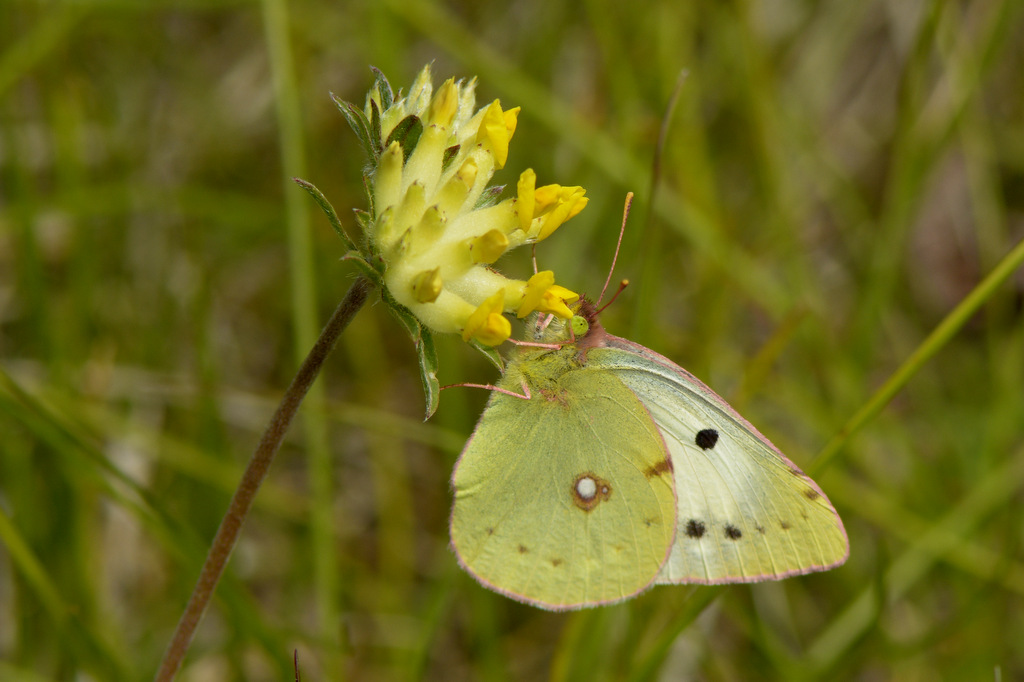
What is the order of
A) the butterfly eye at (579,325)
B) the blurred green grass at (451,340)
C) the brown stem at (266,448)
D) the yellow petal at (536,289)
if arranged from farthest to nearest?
the blurred green grass at (451,340) → the butterfly eye at (579,325) → the yellow petal at (536,289) → the brown stem at (266,448)

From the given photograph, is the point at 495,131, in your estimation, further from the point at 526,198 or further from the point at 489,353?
the point at 489,353

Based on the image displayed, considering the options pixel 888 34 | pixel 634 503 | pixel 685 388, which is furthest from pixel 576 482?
pixel 888 34

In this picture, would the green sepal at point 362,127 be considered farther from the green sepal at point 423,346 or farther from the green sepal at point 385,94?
the green sepal at point 423,346

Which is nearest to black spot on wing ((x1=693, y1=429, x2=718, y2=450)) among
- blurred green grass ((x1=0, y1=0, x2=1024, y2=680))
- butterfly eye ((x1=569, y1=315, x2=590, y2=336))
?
butterfly eye ((x1=569, y1=315, x2=590, y2=336))

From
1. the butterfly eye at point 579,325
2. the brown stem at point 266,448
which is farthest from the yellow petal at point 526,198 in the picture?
the butterfly eye at point 579,325

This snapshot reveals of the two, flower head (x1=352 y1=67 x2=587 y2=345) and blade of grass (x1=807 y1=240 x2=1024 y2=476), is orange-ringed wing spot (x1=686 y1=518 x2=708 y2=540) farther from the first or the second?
flower head (x1=352 y1=67 x2=587 y2=345)

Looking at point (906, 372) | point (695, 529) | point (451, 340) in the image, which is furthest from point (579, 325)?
point (451, 340)
